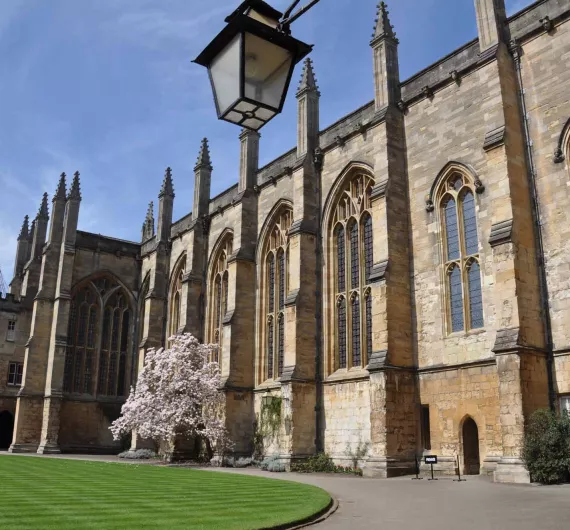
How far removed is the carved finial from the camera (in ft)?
86.4

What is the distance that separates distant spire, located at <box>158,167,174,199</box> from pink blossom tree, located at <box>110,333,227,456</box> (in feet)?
38.0

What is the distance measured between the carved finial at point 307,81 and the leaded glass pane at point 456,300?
1118 cm

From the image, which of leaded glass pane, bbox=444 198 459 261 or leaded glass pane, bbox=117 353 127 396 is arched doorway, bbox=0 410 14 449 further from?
leaded glass pane, bbox=444 198 459 261

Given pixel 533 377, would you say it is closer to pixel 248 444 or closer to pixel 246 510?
pixel 246 510

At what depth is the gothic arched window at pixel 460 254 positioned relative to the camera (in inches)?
737

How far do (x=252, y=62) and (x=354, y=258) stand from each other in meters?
20.1

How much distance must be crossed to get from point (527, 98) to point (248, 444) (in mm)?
17449

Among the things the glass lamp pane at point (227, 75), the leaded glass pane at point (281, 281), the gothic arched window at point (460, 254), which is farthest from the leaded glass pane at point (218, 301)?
the glass lamp pane at point (227, 75)

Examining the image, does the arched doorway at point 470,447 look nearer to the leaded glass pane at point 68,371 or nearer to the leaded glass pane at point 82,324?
the leaded glass pane at point 68,371

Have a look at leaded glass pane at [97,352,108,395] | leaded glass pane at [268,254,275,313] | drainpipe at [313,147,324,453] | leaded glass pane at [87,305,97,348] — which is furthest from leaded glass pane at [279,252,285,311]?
leaded glass pane at [87,305,97,348]

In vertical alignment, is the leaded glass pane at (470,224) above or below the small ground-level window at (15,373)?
above

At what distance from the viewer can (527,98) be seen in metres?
18.5

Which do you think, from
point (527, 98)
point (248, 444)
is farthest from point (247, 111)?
point (248, 444)

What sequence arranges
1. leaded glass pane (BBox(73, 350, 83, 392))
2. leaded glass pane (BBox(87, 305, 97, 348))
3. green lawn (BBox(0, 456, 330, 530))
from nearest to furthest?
green lawn (BBox(0, 456, 330, 530)), leaded glass pane (BBox(73, 350, 83, 392)), leaded glass pane (BBox(87, 305, 97, 348))
